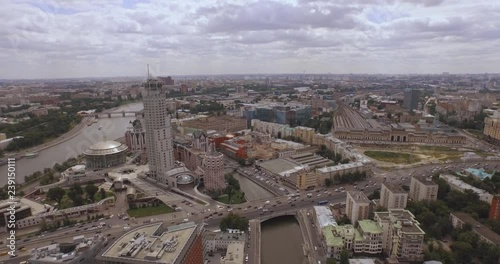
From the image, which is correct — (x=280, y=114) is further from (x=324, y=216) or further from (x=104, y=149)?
(x=324, y=216)

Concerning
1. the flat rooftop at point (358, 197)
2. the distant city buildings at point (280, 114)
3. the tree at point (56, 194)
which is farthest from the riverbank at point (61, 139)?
the flat rooftop at point (358, 197)

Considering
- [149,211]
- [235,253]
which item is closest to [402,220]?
[235,253]

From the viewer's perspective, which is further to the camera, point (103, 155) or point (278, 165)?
point (103, 155)

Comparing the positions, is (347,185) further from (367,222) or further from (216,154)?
(216,154)

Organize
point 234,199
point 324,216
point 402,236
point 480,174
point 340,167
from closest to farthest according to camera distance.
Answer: point 402,236 < point 324,216 < point 234,199 < point 480,174 < point 340,167

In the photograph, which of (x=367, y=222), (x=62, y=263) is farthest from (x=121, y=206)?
(x=367, y=222)

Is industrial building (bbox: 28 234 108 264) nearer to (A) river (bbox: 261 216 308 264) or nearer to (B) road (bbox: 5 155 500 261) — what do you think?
(B) road (bbox: 5 155 500 261)
